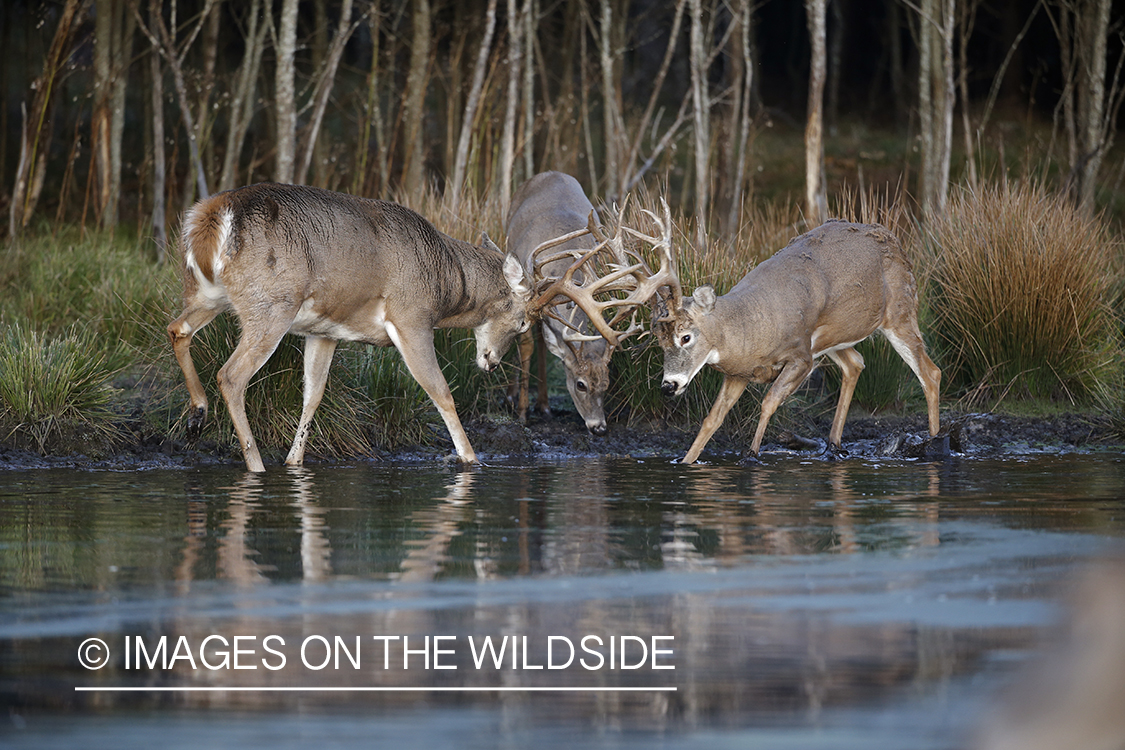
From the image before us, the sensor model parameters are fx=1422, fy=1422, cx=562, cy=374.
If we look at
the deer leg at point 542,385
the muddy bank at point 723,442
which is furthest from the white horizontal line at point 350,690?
the deer leg at point 542,385

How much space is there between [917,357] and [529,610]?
6584 millimetres

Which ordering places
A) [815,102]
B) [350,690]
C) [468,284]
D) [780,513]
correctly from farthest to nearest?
[815,102] < [468,284] < [780,513] < [350,690]

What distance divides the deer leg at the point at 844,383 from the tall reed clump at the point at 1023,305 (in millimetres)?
1336

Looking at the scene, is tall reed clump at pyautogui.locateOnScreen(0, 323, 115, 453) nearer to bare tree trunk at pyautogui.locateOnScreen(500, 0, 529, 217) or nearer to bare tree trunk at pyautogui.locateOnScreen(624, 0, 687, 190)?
bare tree trunk at pyautogui.locateOnScreen(500, 0, 529, 217)

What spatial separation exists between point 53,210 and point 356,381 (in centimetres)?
1737

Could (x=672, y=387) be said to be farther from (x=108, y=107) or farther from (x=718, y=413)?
(x=108, y=107)

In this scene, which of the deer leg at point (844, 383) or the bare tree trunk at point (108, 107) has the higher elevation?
the bare tree trunk at point (108, 107)

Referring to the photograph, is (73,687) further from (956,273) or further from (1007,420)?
(956,273)

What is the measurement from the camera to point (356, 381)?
10109mm

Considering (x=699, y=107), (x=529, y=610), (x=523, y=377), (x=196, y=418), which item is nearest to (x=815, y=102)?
(x=699, y=107)

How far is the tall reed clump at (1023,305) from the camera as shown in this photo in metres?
11.2

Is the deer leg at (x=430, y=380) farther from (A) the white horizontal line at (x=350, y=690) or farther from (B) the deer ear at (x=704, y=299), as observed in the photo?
(A) the white horizontal line at (x=350, y=690)

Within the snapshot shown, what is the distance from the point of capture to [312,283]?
28.6 ft

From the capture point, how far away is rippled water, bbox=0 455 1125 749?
333 centimetres
